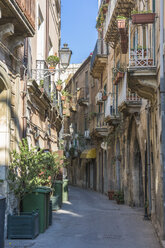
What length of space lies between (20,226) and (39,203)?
1.21 meters

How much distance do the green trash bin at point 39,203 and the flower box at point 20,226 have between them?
966 millimetres

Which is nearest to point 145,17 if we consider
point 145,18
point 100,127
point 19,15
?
point 145,18

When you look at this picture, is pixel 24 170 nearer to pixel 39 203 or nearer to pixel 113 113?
pixel 39 203

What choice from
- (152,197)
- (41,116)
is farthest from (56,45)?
(152,197)

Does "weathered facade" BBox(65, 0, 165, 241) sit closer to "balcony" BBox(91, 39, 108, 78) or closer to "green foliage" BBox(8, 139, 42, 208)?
"balcony" BBox(91, 39, 108, 78)

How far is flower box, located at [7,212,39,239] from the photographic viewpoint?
30.9 feet

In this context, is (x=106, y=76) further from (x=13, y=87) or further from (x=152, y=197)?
(x=13, y=87)

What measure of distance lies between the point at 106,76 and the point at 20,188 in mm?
18356

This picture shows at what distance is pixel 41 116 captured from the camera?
1691 centimetres

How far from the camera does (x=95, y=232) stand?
11.0 m

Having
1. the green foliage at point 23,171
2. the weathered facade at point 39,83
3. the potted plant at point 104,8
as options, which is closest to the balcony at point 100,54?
the potted plant at point 104,8

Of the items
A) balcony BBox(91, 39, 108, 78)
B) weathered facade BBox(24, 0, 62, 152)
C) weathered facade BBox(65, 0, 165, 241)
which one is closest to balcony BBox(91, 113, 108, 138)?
weathered facade BBox(65, 0, 165, 241)

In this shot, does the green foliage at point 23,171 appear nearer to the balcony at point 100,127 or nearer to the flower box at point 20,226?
the flower box at point 20,226

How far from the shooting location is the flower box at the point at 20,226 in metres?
9.41
